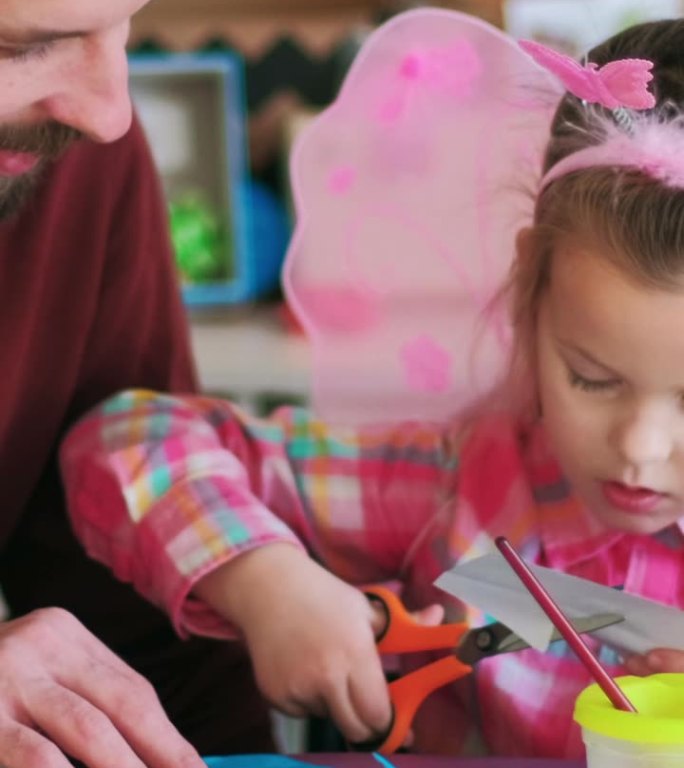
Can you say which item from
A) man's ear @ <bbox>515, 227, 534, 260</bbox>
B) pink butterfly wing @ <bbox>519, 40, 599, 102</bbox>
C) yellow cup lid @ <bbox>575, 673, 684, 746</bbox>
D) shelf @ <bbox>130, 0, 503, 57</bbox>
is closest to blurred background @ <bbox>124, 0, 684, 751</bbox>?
shelf @ <bbox>130, 0, 503, 57</bbox>

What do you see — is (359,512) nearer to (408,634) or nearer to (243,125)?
(408,634)

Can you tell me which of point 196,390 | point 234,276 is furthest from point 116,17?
point 234,276

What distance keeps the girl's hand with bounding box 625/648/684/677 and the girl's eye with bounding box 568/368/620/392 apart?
0.14 metres

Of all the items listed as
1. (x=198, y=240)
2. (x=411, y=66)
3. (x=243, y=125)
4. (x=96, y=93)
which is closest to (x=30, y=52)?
(x=96, y=93)

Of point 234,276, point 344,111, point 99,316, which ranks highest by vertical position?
point 344,111

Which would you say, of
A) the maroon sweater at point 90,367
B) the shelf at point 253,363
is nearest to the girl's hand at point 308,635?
the maroon sweater at point 90,367

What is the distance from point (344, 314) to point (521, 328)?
157 mm

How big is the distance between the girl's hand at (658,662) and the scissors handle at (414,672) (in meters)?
0.09

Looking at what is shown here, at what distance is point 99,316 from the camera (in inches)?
37.9

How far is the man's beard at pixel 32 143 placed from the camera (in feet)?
2.33

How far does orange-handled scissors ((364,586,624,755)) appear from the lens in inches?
25.1

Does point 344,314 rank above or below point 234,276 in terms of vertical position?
above

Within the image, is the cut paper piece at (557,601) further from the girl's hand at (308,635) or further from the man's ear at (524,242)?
the man's ear at (524,242)

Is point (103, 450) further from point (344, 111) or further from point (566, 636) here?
point (566, 636)
